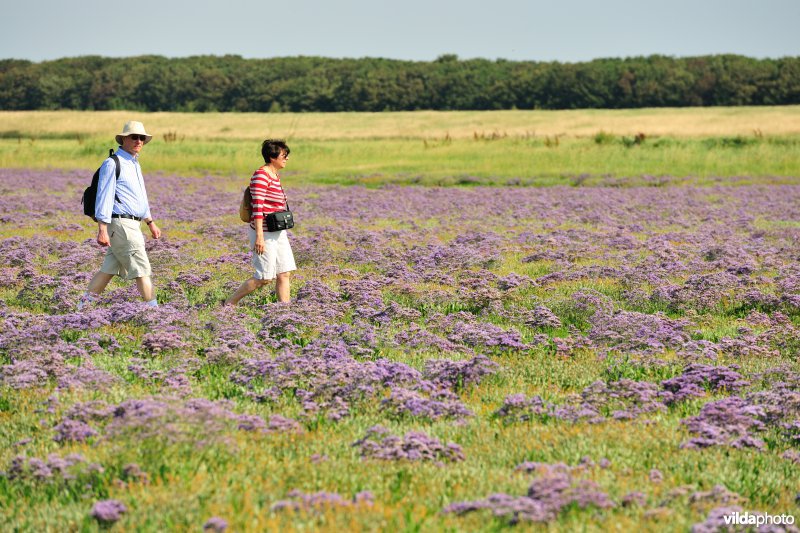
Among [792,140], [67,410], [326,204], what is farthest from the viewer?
[792,140]

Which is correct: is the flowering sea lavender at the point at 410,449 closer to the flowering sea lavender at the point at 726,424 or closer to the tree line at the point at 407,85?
the flowering sea lavender at the point at 726,424

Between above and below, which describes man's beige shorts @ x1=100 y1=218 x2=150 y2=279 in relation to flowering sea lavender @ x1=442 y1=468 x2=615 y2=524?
above

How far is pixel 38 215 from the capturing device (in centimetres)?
2384

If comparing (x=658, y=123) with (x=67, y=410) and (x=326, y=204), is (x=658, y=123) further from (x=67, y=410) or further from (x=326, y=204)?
(x=67, y=410)

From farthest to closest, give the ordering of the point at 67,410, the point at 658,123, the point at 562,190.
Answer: the point at 658,123
the point at 562,190
the point at 67,410

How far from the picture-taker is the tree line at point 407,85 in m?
115

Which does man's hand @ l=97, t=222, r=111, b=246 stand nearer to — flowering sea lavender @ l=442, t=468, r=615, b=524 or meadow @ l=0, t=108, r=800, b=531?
meadow @ l=0, t=108, r=800, b=531

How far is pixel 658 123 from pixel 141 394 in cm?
6670

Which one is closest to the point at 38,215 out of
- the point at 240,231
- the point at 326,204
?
the point at 240,231

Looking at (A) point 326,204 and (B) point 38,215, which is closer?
(B) point 38,215

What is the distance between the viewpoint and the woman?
1091cm

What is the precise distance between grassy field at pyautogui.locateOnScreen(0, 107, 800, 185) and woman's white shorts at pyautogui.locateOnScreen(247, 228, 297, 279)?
29.4 m

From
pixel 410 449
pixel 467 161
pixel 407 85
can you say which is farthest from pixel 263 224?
pixel 407 85

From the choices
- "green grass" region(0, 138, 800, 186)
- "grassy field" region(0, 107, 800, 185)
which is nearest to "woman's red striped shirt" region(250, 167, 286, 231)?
"green grass" region(0, 138, 800, 186)
